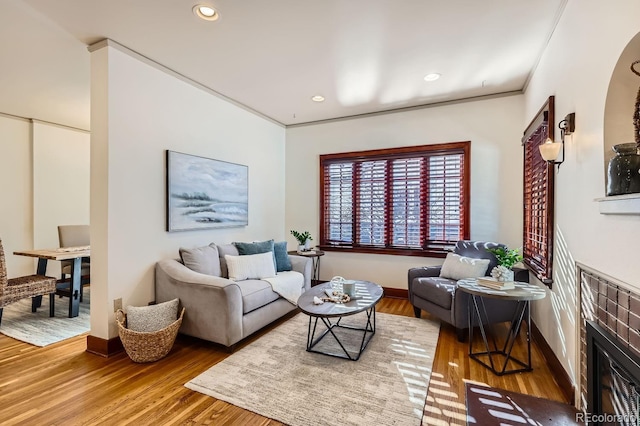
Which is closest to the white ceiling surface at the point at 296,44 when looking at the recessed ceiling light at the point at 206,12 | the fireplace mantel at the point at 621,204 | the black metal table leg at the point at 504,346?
the recessed ceiling light at the point at 206,12

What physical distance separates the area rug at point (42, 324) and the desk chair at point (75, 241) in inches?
17.1

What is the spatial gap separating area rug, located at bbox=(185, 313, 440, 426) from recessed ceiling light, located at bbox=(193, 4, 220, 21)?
2827 millimetres

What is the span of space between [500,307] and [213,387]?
272cm

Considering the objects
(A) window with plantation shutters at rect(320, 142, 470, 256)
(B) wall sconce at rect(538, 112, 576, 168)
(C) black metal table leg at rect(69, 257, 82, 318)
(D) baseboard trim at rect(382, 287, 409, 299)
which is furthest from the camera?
(D) baseboard trim at rect(382, 287, 409, 299)

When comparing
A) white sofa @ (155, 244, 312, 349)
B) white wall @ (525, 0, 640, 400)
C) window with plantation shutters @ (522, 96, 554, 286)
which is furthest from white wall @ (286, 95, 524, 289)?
white sofa @ (155, 244, 312, 349)

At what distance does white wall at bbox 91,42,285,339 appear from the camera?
2674 millimetres

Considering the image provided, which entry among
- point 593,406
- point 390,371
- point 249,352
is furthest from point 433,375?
point 249,352

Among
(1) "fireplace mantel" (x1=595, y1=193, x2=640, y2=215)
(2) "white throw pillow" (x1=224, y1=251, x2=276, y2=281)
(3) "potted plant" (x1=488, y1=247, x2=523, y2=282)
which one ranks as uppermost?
(1) "fireplace mantel" (x1=595, y1=193, x2=640, y2=215)

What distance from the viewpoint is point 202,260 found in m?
3.25

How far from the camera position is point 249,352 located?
273 centimetres

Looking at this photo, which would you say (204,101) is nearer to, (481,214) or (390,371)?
(390,371)

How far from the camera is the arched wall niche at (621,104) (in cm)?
145

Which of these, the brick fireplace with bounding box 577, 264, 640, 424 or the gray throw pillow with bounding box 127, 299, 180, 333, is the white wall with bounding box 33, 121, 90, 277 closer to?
the gray throw pillow with bounding box 127, 299, 180, 333

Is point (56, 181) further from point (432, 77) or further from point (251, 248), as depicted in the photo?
point (432, 77)
